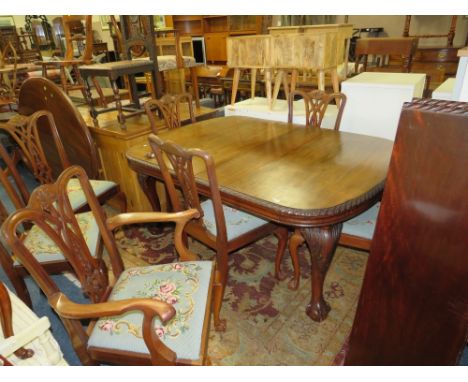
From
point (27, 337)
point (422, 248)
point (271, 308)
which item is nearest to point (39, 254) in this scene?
point (27, 337)

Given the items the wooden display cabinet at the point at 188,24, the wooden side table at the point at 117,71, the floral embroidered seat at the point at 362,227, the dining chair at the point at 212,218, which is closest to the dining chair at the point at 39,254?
the dining chair at the point at 212,218

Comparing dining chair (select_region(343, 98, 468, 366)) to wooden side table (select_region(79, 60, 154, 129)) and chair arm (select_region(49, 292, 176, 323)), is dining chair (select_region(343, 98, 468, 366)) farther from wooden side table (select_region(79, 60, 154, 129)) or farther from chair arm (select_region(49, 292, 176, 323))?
wooden side table (select_region(79, 60, 154, 129))

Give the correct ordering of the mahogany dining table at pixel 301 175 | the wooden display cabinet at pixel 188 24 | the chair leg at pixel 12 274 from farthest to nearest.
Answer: the wooden display cabinet at pixel 188 24, the chair leg at pixel 12 274, the mahogany dining table at pixel 301 175

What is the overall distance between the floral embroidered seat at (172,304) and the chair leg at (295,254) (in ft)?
1.60

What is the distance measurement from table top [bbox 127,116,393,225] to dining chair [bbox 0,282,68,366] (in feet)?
2.56

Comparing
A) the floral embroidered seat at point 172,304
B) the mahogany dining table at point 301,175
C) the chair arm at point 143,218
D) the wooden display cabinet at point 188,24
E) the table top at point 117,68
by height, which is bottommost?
the floral embroidered seat at point 172,304

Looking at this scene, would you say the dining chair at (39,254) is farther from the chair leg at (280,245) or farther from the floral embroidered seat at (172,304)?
the chair leg at (280,245)

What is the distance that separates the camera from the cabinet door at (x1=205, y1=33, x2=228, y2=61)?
6.62m

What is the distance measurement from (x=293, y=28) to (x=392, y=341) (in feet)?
9.36

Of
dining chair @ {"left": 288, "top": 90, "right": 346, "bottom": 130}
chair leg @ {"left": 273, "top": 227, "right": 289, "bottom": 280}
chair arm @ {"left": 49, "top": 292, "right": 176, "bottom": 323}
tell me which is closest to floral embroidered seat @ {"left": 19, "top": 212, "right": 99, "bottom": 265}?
chair arm @ {"left": 49, "top": 292, "right": 176, "bottom": 323}

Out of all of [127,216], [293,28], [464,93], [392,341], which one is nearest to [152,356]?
[127,216]

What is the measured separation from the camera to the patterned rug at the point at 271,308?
1.45 m

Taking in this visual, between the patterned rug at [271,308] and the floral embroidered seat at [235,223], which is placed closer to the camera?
the patterned rug at [271,308]

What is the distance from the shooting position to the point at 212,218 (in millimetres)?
1626
